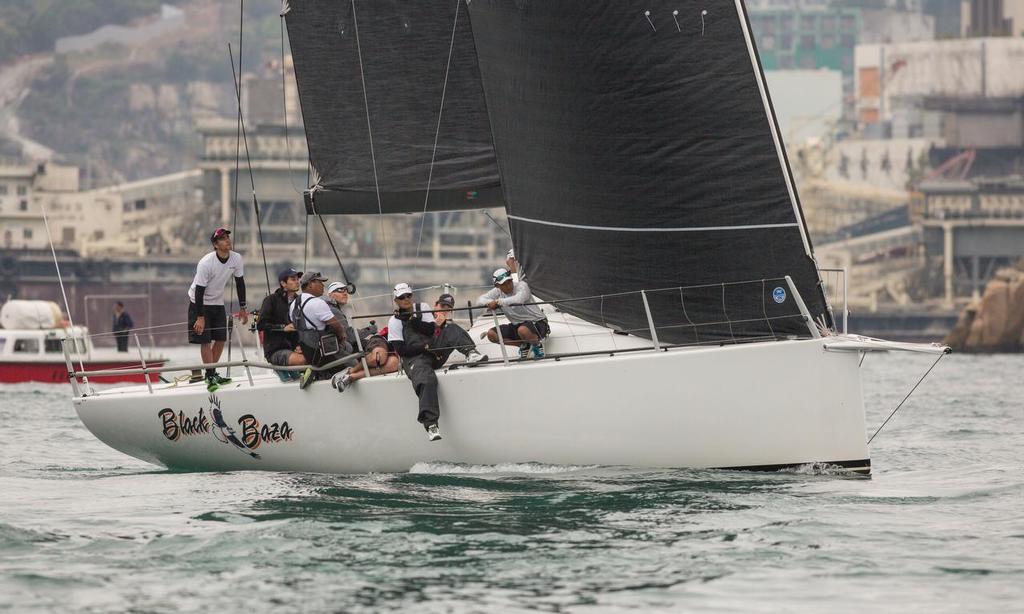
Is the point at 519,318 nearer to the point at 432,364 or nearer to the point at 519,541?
the point at 432,364

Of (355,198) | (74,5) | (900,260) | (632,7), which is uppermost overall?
(74,5)

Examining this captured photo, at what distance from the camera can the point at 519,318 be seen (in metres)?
11.7

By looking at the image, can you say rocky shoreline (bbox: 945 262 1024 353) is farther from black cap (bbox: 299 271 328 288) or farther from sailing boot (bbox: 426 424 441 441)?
sailing boot (bbox: 426 424 441 441)

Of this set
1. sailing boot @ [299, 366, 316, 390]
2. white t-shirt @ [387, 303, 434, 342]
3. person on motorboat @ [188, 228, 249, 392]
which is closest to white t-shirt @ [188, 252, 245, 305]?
person on motorboat @ [188, 228, 249, 392]

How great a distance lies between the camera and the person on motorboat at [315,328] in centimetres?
1189

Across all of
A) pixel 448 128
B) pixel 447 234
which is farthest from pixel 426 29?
pixel 447 234

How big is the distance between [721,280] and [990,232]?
82.0 m

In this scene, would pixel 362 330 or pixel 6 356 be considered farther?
pixel 6 356

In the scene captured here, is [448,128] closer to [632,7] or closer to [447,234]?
[632,7]

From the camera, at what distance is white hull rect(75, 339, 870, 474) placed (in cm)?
1064

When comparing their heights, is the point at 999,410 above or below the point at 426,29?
below

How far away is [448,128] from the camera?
45.4ft

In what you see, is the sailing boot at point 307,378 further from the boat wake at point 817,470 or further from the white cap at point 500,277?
the boat wake at point 817,470

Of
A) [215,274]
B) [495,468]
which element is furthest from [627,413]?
[215,274]
